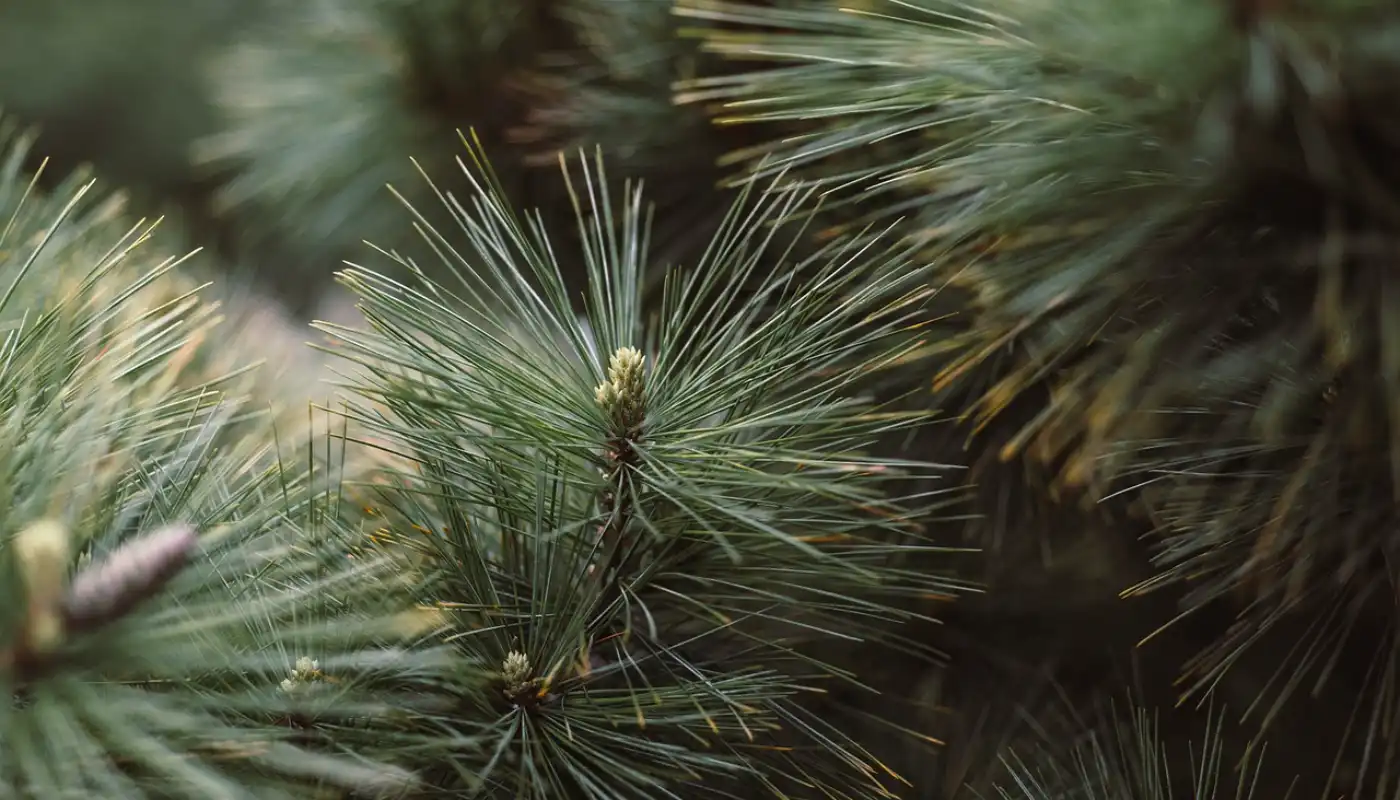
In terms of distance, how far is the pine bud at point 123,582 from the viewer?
0.88ft

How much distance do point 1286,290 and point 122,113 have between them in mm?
1184

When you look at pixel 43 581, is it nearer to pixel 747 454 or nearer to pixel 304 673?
pixel 304 673

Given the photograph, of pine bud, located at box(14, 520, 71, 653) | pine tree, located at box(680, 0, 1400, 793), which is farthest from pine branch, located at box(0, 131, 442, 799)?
pine tree, located at box(680, 0, 1400, 793)

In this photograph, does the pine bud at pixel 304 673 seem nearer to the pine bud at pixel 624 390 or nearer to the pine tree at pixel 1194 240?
the pine bud at pixel 624 390

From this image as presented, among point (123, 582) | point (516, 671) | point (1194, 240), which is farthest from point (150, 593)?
point (1194, 240)

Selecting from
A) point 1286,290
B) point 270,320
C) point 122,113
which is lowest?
point 1286,290

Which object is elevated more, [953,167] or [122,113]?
[122,113]

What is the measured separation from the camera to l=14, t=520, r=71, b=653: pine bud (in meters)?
0.26

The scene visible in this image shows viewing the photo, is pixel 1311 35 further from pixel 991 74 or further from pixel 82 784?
pixel 82 784

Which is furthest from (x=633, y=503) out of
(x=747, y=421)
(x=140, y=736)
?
(x=140, y=736)

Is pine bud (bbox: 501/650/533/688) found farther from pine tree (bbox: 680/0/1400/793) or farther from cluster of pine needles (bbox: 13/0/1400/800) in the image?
pine tree (bbox: 680/0/1400/793)

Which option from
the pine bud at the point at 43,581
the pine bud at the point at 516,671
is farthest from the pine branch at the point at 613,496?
the pine bud at the point at 43,581

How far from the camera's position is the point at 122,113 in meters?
1.20

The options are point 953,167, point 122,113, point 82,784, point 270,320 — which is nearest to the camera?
point 82,784
